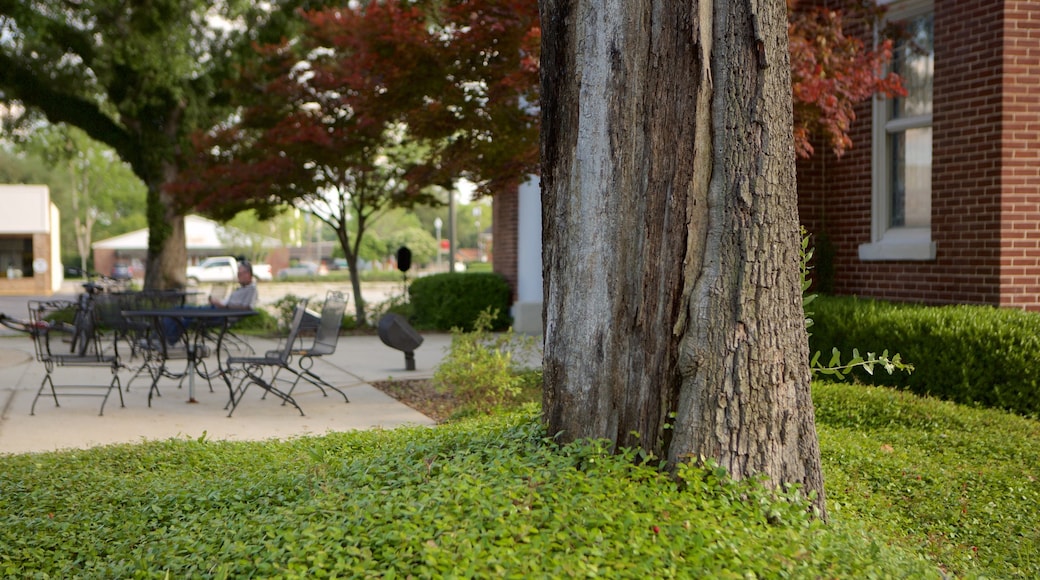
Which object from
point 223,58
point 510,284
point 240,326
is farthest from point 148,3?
point 510,284

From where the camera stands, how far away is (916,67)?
1057cm

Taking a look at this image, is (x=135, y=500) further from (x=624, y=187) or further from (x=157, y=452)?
(x=624, y=187)

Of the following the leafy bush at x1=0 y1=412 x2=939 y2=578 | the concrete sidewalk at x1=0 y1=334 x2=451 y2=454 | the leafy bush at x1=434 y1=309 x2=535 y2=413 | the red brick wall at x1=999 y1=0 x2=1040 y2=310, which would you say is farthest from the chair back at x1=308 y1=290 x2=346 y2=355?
the red brick wall at x1=999 y1=0 x2=1040 y2=310

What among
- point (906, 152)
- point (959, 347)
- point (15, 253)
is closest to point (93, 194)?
point (15, 253)

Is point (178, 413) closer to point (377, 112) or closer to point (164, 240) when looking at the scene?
point (377, 112)

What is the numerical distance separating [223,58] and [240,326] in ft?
17.6

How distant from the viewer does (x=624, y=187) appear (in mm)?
4074

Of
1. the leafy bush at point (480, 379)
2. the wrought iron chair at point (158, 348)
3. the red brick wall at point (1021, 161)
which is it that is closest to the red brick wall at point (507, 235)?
the wrought iron chair at point (158, 348)

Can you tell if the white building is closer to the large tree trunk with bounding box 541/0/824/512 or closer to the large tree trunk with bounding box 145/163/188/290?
the large tree trunk with bounding box 145/163/188/290

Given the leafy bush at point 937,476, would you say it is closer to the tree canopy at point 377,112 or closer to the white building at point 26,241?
the tree canopy at point 377,112

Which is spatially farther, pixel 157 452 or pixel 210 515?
pixel 157 452

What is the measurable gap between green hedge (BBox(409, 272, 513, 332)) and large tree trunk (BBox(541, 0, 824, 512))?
1310cm

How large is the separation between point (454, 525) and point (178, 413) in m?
5.89

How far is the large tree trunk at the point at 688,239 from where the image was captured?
3963 millimetres
